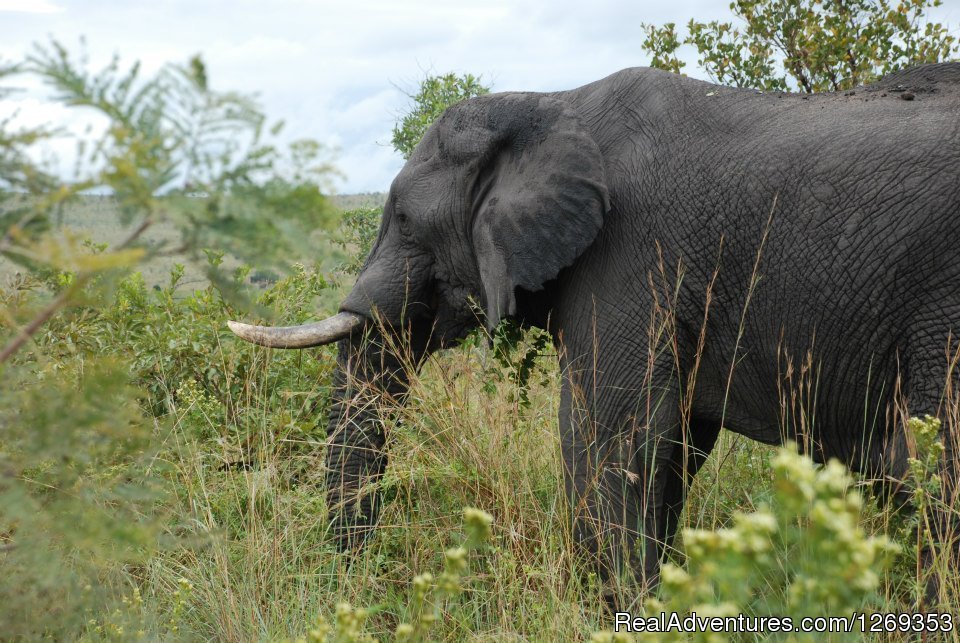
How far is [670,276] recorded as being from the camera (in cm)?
390

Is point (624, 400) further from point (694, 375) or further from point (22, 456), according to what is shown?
point (22, 456)

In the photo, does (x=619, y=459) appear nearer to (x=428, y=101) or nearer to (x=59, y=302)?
(x=59, y=302)

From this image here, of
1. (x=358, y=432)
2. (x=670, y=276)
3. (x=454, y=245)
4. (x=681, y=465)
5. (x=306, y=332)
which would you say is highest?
(x=454, y=245)

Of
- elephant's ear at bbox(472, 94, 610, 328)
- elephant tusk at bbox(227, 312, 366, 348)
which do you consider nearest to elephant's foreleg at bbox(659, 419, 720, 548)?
elephant's ear at bbox(472, 94, 610, 328)

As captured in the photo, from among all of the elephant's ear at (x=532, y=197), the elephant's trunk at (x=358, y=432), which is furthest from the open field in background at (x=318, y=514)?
the elephant's ear at (x=532, y=197)

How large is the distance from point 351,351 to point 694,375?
1.69 m

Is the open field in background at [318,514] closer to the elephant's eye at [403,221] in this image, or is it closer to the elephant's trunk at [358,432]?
the elephant's trunk at [358,432]

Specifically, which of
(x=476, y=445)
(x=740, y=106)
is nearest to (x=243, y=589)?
(x=476, y=445)

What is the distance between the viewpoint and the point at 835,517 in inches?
43.3

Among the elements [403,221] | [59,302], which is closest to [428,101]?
[403,221]

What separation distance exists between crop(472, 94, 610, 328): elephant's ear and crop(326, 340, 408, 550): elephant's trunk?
25.1 inches

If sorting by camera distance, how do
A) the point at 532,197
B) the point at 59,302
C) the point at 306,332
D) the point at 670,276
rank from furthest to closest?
1. the point at 306,332
2. the point at 532,197
3. the point at 670,276
4. the point at 59,302

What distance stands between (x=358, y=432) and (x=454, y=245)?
0.97m

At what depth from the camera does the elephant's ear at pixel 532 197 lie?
4.05 metres
